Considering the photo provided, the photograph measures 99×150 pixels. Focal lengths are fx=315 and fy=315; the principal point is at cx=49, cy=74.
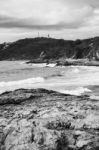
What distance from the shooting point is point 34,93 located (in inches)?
353

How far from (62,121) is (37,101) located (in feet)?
4.89

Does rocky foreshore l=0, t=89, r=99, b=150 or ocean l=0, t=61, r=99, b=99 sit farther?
ocean l=0, t=61, r=99, b=99

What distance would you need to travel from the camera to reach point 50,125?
659 centimetres

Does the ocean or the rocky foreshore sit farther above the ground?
the rocky foreshore

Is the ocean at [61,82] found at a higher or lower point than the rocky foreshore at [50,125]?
lower

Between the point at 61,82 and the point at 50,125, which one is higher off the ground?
the point at 50,125

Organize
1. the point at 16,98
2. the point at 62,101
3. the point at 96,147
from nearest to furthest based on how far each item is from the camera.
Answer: the point at 96,147
the point at 62,101
the point at 16,98

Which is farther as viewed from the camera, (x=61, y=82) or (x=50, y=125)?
(x=61, y=82)

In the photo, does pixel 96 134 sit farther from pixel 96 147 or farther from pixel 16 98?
pixel 16 98

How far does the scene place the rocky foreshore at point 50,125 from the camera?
20.0 ft

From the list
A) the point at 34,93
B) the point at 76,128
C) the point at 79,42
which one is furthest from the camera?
the point at 79,42

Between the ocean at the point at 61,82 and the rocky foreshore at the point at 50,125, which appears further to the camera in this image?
the ocean at the point at 61,82

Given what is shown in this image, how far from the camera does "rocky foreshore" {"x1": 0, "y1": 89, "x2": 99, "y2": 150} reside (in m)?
6.11

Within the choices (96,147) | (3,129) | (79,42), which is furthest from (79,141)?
(79,42)
